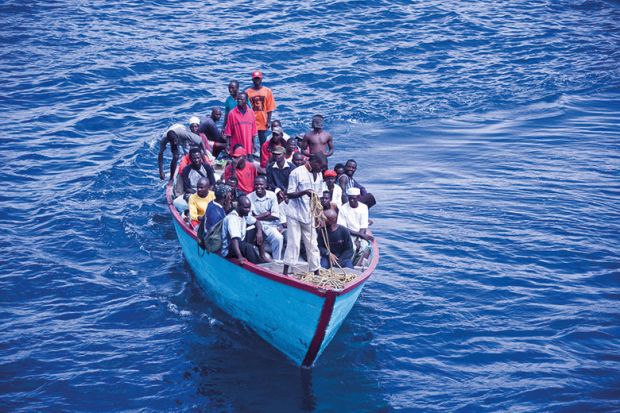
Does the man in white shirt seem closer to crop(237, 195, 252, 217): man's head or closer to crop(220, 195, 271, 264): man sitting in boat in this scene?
crop(220, 195, 271, 264): man sitting in boat

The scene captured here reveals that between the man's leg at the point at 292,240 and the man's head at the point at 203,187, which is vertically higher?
the man's head at the point at 203,187

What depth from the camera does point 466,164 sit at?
68.9ft

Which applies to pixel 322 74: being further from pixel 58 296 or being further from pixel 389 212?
pixel 58 296

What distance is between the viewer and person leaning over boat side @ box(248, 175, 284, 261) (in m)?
13.2

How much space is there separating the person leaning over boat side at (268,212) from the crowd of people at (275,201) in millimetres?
18

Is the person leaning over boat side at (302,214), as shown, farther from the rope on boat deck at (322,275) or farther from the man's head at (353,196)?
the man's head at (353,196)

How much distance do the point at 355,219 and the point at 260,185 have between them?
6.44 ft

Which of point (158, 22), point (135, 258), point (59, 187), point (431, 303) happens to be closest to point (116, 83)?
point (158, 22)

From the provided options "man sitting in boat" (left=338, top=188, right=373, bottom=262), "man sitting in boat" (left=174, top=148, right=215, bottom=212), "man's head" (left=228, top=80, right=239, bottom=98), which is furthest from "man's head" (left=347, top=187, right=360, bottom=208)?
"man's head" (left=228, top=80, right=239, bottom=98)

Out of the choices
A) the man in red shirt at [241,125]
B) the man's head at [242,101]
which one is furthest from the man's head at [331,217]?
the man's head at [242,101]

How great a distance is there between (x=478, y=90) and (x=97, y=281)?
1656cm

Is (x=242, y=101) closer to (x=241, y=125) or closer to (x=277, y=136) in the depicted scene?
(x=241, y=125)

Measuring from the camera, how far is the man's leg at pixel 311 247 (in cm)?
1211

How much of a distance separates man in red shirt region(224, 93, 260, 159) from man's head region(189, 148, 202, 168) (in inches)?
63.6
